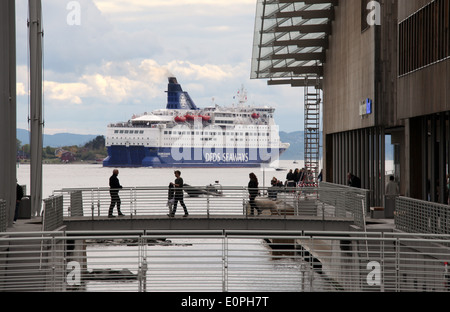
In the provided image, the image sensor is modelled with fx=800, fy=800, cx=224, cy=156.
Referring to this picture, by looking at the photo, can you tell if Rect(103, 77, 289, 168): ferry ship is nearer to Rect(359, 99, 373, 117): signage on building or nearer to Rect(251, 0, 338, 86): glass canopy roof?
Rect(251, 0, 338, 86): glass canopy roof

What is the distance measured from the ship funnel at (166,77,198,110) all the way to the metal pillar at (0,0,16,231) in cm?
14739

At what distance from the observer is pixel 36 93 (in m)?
26.0

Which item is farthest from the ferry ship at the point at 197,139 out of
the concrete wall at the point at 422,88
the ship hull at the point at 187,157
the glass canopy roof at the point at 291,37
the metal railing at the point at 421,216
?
the metal railing at the point at 421,216

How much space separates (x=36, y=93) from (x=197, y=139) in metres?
121

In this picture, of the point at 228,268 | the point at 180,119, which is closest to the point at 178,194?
the point at 228,268

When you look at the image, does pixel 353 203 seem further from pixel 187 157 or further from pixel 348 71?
pixel 187 157

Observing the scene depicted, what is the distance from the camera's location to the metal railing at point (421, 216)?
14509 mm

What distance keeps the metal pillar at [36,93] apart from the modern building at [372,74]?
10.4 m

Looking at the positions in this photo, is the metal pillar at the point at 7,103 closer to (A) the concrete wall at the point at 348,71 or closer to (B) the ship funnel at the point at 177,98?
(A) the concrete wall at the point at 348,71

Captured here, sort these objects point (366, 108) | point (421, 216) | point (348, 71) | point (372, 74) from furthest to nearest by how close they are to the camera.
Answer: point (348, 71), point (366, 108), point (372, 74), point (421, 216)

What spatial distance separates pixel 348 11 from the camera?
99.4 ft

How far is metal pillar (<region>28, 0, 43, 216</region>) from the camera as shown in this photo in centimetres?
2520
